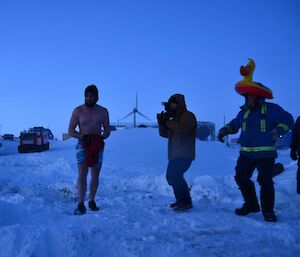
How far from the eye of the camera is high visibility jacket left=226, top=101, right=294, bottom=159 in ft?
15.8

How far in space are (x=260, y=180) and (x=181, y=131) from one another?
4.12 feet

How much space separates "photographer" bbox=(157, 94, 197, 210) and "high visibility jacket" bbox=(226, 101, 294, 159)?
79 centimetres

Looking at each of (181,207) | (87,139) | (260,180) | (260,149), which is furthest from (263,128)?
(87,139)

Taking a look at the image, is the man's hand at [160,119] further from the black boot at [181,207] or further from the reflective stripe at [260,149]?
the reflective stripe at [260,149]

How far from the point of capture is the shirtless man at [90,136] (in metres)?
5.41

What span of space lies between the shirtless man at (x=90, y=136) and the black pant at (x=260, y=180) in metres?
1.98

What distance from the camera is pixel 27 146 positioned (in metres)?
25.9

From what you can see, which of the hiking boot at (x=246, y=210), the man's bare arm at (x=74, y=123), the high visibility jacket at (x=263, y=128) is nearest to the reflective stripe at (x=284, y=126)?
the high visibility jacket at (x=263, y=128)

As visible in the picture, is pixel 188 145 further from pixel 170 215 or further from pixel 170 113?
pixel 170 215

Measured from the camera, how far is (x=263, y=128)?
4941 millimetres

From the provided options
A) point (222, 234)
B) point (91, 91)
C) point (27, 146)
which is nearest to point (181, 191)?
point (222, 234)

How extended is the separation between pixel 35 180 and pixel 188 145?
5.31 metres

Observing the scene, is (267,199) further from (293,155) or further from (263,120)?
(293,155)

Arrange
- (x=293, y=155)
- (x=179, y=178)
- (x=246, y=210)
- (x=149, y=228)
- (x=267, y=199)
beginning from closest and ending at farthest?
(x=149, y=228) < (x=267, y=199) < (x=246, y=210) < (x=179, y=178) < (x=293, y=155)
